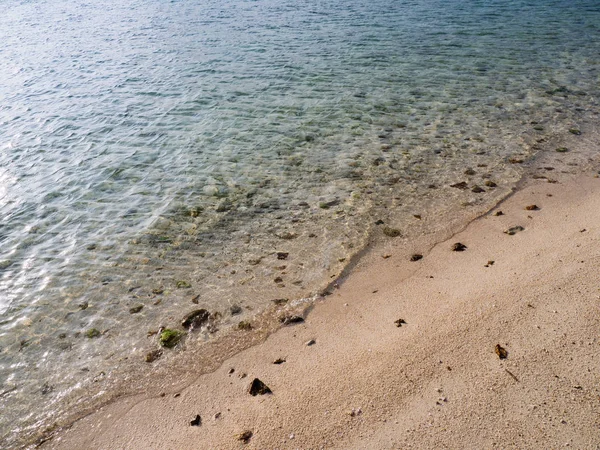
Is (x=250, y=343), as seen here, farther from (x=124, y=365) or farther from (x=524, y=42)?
(x=524, y=42)

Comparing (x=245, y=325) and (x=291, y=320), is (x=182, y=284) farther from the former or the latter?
(x=291, y=320)

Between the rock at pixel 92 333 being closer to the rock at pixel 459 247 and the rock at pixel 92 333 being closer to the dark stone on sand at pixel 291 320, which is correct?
the dark stone on sand at pixel 291 320

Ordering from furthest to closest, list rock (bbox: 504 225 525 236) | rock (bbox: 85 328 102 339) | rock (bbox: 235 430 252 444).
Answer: rock (bbox: 504 225 525 236) < rock (bbox: 85 328 102 339) < rock (bbox: 235 430 252 444)

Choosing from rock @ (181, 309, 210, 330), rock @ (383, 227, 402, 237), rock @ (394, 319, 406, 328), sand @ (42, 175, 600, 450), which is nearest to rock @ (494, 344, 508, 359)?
sand @ (42, 175, 600, 450)

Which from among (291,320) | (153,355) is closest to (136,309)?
(153,355)

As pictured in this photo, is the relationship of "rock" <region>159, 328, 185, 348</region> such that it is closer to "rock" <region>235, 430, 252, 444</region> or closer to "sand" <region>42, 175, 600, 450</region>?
"sand" <region>42, 175, 600, 450</region>

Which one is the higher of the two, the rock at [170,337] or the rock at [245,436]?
the rock at [245,436]

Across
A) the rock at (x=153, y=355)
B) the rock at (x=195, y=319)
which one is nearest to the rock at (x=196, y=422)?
the rock at (x=153, y=355)
